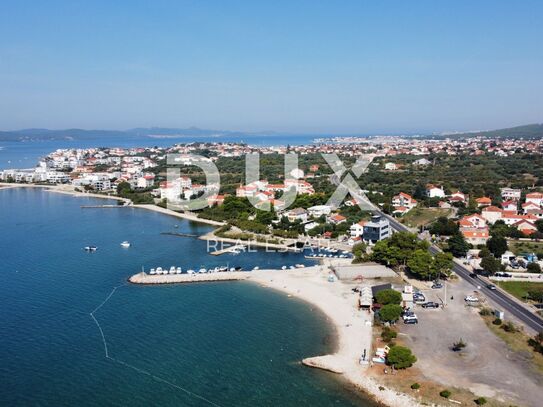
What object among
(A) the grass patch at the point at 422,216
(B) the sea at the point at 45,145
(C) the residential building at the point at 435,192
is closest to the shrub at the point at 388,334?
(A) the grass patch at the point at 422,216

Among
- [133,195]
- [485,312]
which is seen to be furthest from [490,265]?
[133,195]

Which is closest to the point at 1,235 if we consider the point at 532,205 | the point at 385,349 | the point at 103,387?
the point at 103,387

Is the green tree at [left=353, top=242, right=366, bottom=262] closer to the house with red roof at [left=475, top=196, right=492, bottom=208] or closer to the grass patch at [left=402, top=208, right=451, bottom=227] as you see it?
the grass patch at [left=402, top=208, right=451, bottom=227]

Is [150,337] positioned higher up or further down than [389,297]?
further down

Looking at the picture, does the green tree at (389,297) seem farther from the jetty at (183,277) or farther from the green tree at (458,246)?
the green tree at (458,246)

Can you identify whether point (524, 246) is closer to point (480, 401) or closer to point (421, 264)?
→ point (421, 264)

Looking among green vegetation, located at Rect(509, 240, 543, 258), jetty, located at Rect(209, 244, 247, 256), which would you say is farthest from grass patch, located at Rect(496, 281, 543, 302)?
jetty, located at Rect(209, 244, 247, 256)
